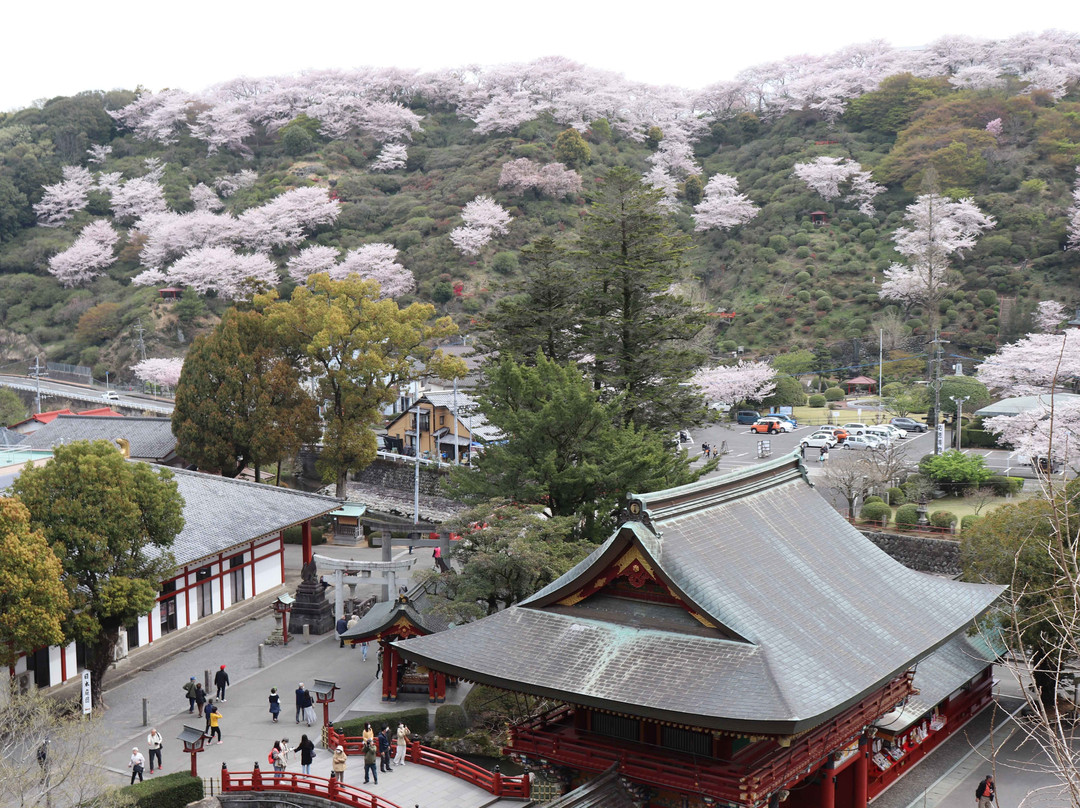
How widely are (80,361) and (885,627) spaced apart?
3101 inches

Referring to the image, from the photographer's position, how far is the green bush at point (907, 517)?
36.5 metres

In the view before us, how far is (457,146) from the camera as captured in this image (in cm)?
10150

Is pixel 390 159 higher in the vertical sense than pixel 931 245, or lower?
higher

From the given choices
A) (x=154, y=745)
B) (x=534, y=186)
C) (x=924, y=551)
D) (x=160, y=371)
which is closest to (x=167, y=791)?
(x=154, y=745)

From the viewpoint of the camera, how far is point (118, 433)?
156ft

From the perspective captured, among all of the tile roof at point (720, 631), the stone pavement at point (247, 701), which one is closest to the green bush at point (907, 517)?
the tile roof at point (720, 631)

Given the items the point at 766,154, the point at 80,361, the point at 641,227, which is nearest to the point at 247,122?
the point at 80,361

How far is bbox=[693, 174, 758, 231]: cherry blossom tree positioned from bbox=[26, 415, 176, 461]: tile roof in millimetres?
52571

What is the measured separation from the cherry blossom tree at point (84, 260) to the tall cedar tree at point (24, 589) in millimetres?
75837

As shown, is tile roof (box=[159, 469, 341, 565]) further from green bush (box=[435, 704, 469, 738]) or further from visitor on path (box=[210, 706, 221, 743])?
green bush (box=[435, 704, 469, 738])

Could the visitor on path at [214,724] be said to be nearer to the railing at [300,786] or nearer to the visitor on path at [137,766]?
the railing at [300,786]

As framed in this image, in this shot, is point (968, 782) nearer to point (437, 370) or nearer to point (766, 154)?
point (437, 370)

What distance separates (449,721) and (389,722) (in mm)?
1410

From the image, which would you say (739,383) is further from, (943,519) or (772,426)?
(943,519)
